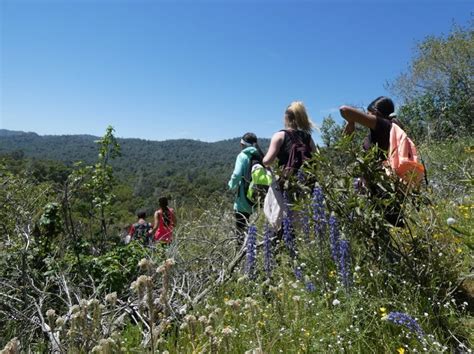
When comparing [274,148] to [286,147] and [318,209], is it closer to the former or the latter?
[286,147]

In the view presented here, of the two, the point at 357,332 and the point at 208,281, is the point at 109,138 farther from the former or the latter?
the point at 357,332

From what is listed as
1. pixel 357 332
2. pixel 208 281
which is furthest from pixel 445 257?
pixel 208 281

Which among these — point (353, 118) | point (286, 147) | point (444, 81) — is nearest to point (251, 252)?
point (353, 118)

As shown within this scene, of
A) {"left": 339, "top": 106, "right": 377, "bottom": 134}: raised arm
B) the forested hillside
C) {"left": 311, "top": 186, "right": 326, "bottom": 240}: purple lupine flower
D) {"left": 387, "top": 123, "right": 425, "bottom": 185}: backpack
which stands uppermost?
{"left": 339, "top": 106, "right": 377, "bottom": 134}: raised arm

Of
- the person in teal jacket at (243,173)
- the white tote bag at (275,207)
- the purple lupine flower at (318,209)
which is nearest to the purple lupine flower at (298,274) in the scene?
the purple lupine flower at (318,209)

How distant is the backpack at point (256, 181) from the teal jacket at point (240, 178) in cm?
4

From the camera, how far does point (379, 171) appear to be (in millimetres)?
2303

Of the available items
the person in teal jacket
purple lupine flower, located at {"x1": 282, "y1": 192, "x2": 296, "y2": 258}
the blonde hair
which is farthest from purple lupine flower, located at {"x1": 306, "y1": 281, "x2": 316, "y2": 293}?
the person in teal jacket

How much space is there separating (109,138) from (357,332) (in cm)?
433

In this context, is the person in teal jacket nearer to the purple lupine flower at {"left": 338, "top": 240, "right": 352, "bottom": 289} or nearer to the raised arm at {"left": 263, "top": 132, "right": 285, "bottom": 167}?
the raised arm at {"left": 263, "top": 132, "right": 285, "bottom": 167}

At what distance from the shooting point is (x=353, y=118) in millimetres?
2771

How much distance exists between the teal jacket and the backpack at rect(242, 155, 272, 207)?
41 millimetres

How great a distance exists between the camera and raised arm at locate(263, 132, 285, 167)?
11.7 ft

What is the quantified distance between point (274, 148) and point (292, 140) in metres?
0.20
